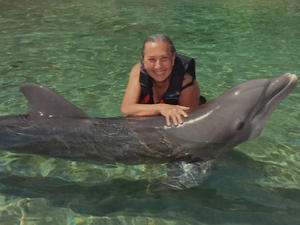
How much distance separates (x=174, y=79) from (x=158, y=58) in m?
0.69

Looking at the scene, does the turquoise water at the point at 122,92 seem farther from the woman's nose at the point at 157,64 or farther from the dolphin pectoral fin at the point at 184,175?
the woman's nose at the point at 157,64

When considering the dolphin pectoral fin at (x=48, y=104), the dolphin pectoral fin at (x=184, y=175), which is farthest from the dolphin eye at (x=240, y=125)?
the dolphin pectoral fin at (x=48, y=104)

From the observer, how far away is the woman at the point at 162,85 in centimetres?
436

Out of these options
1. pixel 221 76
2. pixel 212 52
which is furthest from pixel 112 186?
pixel 212 52

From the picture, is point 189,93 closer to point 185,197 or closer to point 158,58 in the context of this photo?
point 158,58

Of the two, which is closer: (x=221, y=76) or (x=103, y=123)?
(x=103, y=123)

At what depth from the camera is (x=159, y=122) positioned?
4.43 m

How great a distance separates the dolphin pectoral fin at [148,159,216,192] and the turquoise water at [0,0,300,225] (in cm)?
10

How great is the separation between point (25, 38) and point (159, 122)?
8697 mm

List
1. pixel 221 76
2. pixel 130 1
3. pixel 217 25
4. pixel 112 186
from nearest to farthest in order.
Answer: pixel 112 186
pixel 221 76
pixel 217 25
pixel 130 1

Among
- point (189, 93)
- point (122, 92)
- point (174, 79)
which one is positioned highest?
point (174, 79)

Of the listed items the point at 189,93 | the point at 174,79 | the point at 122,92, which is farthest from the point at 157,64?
the point at 122,92

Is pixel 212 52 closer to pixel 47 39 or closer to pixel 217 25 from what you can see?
pixel 217 25

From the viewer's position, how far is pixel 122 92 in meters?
7.38
